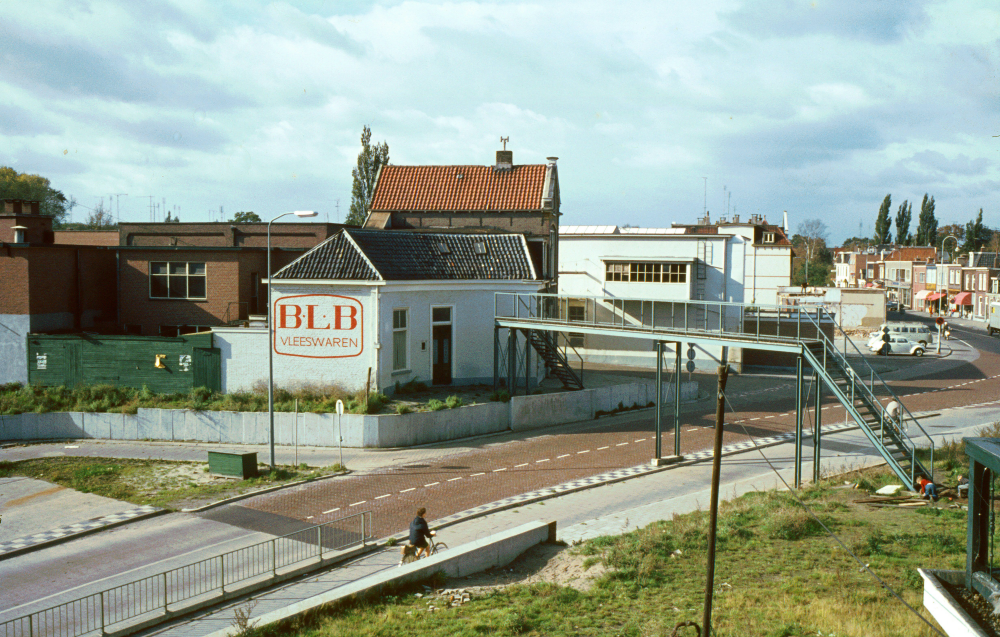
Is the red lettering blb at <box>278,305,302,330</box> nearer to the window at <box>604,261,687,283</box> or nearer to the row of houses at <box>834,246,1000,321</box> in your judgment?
the window at <box>604,261,687,283</box>

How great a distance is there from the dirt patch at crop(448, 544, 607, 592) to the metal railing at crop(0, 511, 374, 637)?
3.49 m

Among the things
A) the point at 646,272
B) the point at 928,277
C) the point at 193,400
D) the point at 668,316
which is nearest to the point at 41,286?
the point at 193,400

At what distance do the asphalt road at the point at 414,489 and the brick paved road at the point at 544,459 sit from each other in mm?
36

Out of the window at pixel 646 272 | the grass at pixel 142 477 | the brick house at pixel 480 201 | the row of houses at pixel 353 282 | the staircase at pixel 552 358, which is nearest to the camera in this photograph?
the grass at pixel 142 477

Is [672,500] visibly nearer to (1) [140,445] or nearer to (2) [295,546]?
(2) [295,546]

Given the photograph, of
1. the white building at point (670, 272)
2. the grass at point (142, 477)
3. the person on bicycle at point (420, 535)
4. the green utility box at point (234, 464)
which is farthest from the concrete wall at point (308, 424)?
the white building at point (670, 272)

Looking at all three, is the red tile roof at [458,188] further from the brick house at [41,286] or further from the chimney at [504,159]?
the brick house at [41,286]

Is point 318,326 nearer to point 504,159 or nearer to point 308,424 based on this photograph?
point 308,424

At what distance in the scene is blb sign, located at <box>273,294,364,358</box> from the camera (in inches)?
1207


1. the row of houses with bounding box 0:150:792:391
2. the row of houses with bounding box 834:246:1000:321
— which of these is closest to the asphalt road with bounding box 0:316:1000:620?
the row of houses with bounding box 0:150:792:391

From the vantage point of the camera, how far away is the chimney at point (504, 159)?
46.2 meters

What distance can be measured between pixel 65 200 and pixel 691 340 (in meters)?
92.8

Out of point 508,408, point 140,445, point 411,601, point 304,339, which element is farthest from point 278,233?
point 411,601

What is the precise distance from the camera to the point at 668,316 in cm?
4553
